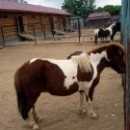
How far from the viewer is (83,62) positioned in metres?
4.47

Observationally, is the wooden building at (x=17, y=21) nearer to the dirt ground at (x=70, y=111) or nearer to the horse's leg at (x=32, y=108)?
the dirt ground at (x=70, y=111)

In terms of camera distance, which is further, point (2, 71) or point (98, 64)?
point (2, 71)

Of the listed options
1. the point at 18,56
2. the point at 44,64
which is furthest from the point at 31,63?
the point at 18,56

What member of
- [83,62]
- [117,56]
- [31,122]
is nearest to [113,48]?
[117,56]

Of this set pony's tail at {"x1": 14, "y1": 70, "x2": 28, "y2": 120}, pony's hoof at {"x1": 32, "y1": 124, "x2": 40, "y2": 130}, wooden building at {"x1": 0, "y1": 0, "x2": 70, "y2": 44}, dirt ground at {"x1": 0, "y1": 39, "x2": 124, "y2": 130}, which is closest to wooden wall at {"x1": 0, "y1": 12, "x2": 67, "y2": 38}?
wooden building at {"x1": 0, "y1": 0, "x2": 70, "y2": 44}

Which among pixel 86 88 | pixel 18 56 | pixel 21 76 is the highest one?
pixel 21 76

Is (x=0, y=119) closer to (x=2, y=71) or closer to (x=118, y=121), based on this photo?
(x=118, y=121)

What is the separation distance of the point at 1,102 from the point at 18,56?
279 inches

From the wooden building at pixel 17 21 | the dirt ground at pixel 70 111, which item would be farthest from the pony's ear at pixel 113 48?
the wooden building at pixel 17 21

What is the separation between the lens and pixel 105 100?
216 inches

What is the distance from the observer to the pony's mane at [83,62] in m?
4.45

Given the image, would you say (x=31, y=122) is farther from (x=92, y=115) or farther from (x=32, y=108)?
(x=92, y=115)

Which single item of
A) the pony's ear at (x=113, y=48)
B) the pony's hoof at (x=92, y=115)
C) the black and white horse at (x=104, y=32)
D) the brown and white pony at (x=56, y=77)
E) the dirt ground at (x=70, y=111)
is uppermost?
the pony's ear at (x=113, y=48)

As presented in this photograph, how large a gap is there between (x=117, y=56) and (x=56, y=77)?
1.19m
